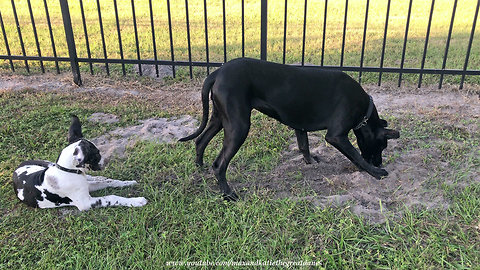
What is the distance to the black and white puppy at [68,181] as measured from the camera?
11.1 feet

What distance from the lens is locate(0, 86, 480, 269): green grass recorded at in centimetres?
297

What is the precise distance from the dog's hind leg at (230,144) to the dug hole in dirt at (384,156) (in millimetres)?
221

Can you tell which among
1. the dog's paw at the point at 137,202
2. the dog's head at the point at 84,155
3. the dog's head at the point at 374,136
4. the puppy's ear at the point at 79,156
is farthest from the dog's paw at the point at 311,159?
the puppy's ear at the point at 79,156

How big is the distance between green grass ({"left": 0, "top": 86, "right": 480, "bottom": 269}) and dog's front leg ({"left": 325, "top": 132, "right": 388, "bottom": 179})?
1.84 ft

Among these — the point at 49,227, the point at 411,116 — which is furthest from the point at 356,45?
the point at 49,227

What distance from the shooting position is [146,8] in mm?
13188

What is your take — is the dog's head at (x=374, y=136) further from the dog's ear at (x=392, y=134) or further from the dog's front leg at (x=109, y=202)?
the dog's front leg at (x=109, y=202)

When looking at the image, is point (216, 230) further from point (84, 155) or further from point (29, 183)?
point (29, 183)

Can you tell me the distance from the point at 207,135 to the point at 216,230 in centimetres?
119

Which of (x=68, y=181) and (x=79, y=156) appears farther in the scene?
(x=68, y=181)

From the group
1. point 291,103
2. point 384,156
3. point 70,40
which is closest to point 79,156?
point 291,103

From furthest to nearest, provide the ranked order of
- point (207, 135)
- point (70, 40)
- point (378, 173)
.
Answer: point (70, 40) < point (207, 135) < point (378, 173)

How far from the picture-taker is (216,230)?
327 centimetres

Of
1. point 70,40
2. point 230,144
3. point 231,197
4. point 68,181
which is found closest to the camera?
point 68,181
